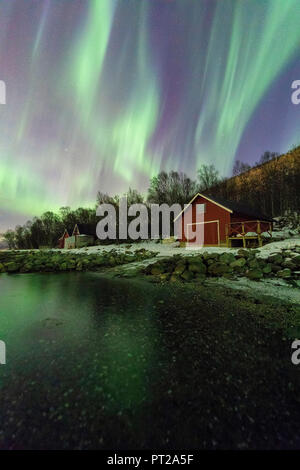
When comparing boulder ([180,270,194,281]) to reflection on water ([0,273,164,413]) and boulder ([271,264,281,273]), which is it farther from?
boulder ([271,264,281,273])

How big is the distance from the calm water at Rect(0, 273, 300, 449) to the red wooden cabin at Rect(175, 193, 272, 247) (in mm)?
14224

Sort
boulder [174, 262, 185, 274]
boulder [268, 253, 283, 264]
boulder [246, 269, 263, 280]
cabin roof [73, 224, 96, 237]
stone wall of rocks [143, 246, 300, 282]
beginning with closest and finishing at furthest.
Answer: boulder [246, 269, 263, 280] → stone wall of rocks [143, 246, 300, 282] → boulder [268, 253, 283, 264] → boulder [174, 262, 185, 274] → cabin roof [73, 224, 96, 237]

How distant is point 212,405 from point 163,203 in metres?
37.1

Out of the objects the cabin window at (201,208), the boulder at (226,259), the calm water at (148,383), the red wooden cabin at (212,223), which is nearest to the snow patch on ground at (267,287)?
the boulder at (226,259)

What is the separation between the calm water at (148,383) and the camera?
1.68 metres

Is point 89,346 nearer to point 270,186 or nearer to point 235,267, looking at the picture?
point 235,267

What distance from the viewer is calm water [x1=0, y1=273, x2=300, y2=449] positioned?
5.52 ft

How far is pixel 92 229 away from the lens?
45969 millimetres

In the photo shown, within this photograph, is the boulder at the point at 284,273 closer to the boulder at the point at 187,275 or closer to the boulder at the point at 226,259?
the boulder at the point at 226,259

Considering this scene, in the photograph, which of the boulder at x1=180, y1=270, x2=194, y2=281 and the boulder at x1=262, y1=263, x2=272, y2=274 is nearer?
the boulder at x1=262, y1=263, x2=272, y2=274

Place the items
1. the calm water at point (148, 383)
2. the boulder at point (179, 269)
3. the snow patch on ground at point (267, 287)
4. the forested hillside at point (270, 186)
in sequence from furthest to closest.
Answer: the forested hillside at point (270, 186) → the boulder at point (179, 269) → the snow patch on ground at point (267, 287) → the calm water at point (148, 383)

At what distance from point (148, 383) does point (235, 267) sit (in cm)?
807

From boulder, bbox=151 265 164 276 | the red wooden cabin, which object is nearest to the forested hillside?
the red wooden cabin

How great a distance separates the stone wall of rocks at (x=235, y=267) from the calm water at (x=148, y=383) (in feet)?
14.4
